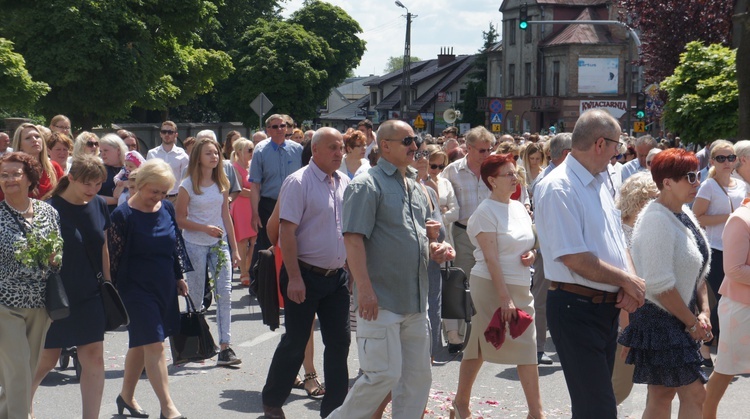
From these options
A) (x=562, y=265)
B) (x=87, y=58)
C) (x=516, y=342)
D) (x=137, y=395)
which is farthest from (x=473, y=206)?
(x=87, y=58)

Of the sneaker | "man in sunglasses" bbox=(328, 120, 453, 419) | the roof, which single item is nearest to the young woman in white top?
the sneaker

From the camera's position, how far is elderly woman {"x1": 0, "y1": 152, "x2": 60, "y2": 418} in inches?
249

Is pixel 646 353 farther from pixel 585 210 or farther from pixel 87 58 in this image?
pixel 87 58

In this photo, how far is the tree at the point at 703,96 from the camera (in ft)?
47.0

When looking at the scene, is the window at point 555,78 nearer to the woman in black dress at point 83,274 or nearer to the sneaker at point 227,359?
the sneaker at point 227,359

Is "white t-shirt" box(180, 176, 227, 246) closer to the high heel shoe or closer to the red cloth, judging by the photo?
the high heel shoe

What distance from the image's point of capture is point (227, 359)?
30.1ft

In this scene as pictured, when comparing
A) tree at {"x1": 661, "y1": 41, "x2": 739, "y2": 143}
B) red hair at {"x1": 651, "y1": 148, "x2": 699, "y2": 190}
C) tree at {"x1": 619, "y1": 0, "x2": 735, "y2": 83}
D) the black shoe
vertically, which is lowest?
the black shoe

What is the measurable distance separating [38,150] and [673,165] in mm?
5742

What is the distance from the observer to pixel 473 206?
32.0ft

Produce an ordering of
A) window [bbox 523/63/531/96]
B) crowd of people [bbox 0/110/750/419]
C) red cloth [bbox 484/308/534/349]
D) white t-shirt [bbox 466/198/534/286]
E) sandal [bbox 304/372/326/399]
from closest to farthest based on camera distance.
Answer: crowd of people [bbox 0/110/750/419], red cloth [bbox 484/308/534/349], white t-shirt [bbox 466/198/534/286], sandal [bbox 304/372/326/399], window [bbox 523/63/531/96]

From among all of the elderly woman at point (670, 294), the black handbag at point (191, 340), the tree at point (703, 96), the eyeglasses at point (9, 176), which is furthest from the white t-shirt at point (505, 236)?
the tree at point (703, 96)

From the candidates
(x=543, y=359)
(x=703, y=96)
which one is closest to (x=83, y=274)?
(x=543, y=359)

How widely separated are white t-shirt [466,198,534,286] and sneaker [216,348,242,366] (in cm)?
266
